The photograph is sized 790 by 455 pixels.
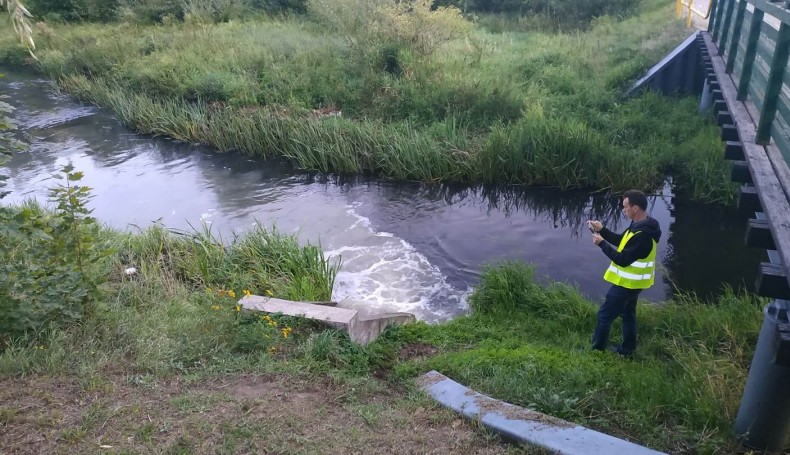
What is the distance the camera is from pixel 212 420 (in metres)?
4.39

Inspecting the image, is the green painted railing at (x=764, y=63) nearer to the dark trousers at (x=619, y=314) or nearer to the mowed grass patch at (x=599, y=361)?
the dark trousers at (x=619, y=314)

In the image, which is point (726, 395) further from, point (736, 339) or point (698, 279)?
point (698, 279)

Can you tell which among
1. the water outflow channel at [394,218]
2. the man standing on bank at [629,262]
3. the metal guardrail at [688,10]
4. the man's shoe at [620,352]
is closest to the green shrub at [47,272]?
the water outflow channel at [394,218]

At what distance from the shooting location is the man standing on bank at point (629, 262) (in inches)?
238

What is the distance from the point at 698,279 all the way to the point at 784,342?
17.4ft

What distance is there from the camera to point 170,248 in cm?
Result: 938

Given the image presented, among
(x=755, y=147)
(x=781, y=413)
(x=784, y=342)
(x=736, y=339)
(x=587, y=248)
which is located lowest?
(x=587, y=248)

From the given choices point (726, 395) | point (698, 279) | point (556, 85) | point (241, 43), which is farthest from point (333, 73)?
point (726, 395)

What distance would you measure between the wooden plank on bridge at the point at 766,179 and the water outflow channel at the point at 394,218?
8.83ft

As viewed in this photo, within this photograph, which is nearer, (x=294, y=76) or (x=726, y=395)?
(x=726, y=395)

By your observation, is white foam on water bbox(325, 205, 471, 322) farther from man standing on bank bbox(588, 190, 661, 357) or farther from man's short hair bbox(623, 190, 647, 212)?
man's short hair bbox(623, 190, 647, 212)

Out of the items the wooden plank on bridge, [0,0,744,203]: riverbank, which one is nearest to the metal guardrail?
[0,0,744,203]: riverbank

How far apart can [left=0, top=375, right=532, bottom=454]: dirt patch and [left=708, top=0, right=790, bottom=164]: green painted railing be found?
3829 millimetres

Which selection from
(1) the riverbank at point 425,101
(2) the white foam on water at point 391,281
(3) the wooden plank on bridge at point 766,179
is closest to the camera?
(3) the wooden plank on bridge at point 766,179
